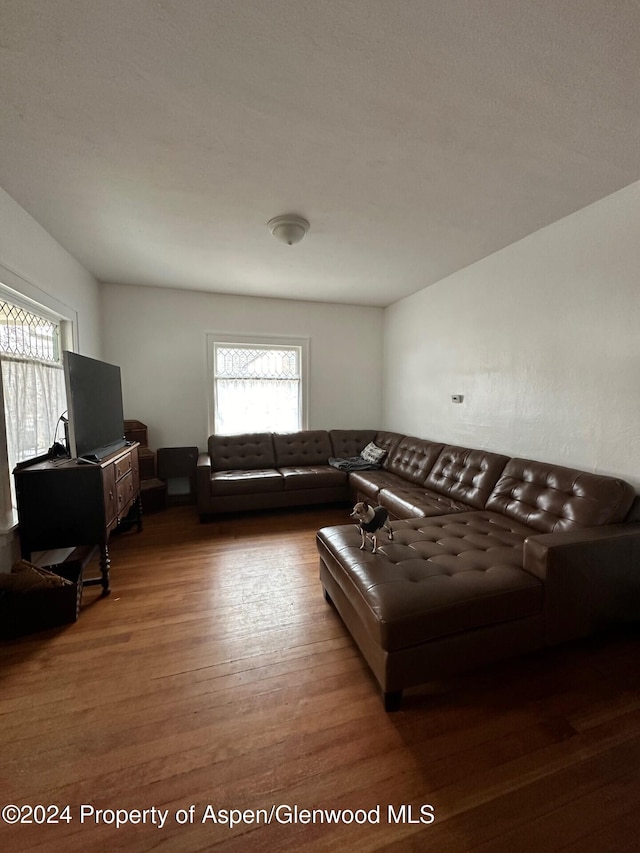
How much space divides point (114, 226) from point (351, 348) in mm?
3077

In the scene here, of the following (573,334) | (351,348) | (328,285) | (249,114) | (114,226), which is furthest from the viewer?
(351,348)

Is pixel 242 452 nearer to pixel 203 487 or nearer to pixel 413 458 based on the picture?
pixel 203 487

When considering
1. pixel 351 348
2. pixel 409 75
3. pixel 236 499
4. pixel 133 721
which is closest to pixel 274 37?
pixel 409 75

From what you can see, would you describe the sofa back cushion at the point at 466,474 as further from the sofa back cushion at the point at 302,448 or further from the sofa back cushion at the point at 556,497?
the sofa back cushion at the point at 302,448

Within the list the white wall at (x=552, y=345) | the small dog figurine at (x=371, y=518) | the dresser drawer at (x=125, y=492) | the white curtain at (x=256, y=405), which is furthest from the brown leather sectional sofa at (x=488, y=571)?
the white curtain at (x=256, y=405)

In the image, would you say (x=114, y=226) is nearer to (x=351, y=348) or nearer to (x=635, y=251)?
(x=351, y=348)

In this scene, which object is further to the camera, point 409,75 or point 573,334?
point 573,334

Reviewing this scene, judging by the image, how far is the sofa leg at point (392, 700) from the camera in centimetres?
140

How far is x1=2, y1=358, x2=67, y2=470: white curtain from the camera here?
2127 mm

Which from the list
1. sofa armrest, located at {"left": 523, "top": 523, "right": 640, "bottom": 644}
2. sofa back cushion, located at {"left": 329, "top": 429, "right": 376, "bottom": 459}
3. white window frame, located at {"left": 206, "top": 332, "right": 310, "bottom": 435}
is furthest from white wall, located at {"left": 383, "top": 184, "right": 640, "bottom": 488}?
white window frame, located at {"left": 206, "top": 332, "right": 310, "bottom": 435}

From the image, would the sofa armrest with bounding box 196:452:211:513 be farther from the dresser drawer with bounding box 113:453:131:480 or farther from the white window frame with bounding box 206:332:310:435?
the white window frame with bounding box 206:332:310:435

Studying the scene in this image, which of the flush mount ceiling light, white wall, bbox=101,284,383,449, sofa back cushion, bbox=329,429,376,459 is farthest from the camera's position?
sofa back cushion, bbox=329,429,376,459

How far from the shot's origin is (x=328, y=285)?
3.90 m

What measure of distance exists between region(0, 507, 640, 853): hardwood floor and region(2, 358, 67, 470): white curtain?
3.97ft
